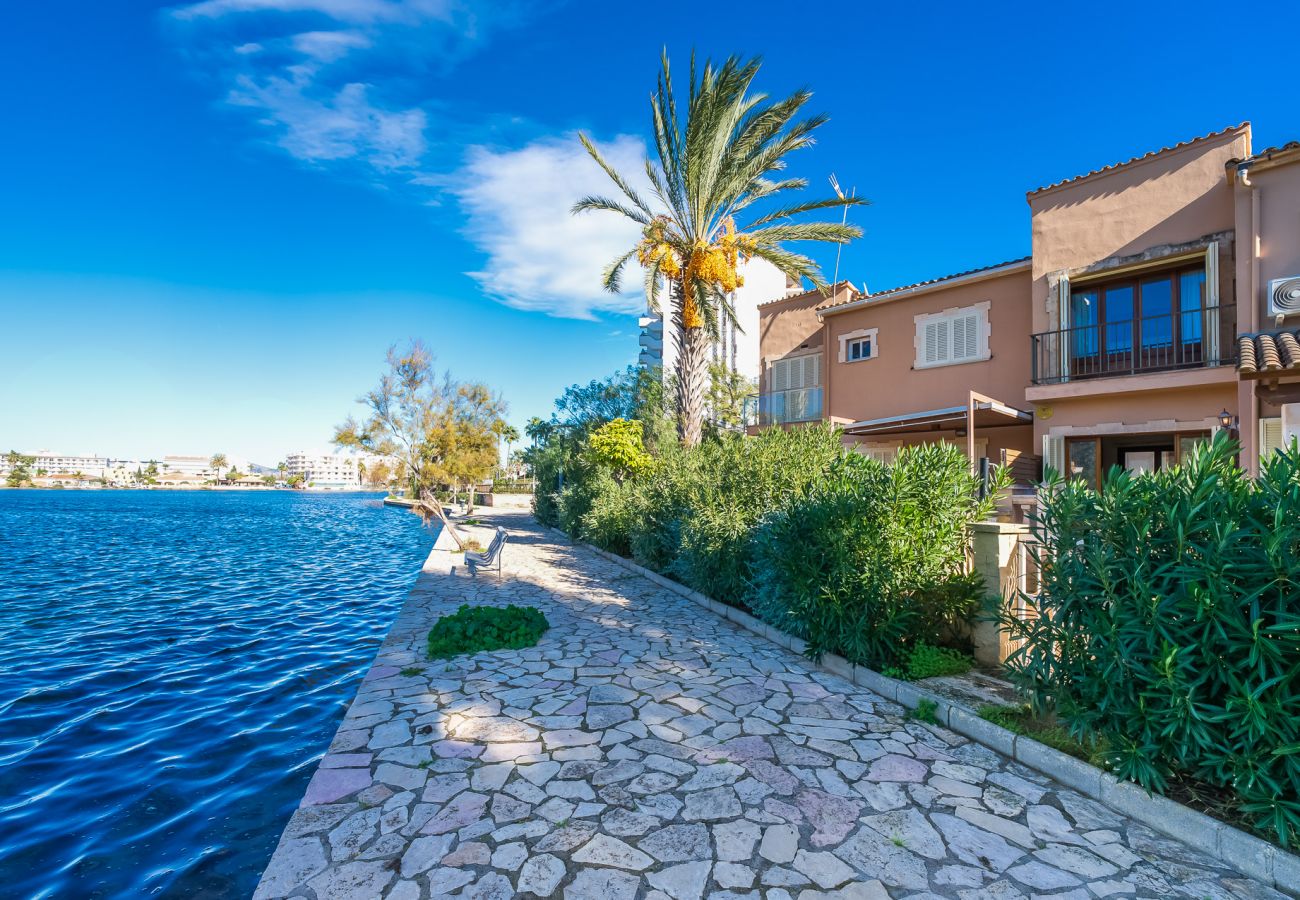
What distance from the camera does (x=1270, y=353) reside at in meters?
8.79

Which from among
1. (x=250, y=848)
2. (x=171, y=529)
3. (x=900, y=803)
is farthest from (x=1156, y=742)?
(x=171, y=529)

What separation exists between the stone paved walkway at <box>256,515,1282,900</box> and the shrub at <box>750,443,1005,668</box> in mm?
611

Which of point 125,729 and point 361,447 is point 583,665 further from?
point 361,447

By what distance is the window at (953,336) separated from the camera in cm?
1423

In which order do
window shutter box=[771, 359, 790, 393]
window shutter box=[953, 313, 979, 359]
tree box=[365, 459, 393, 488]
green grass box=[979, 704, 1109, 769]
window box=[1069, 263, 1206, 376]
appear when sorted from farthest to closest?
tree box=[365, 459, 393, 488], window shutter box=[771, 359, 790, 393], window shutter box=[953, 313, 979, 359], window box=[1069, 263, 1206, 376], green grass box=[979, 704, 1109, 769]

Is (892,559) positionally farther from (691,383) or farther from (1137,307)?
(1137,307)

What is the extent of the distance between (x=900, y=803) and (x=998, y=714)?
1.46 m

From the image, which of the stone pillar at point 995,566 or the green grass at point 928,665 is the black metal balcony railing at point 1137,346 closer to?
the stone pillar at point 995,566

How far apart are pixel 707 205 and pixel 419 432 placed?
2789cm

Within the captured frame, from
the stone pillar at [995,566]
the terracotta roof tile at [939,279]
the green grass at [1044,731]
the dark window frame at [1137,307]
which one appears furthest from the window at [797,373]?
the green grass at [1044,731]

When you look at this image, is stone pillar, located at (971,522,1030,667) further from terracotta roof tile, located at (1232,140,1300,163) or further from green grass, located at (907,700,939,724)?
terracotta roof tile, located at (1232,140,1300,163)

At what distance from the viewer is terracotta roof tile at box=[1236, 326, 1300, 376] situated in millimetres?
8406

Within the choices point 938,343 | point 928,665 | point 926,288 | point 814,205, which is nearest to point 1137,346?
point 938,343

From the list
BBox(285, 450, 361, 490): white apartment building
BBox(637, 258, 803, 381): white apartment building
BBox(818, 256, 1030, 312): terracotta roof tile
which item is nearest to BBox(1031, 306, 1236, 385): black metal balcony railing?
BBox(818, 256, 1030, 312): terracotta roof tile
